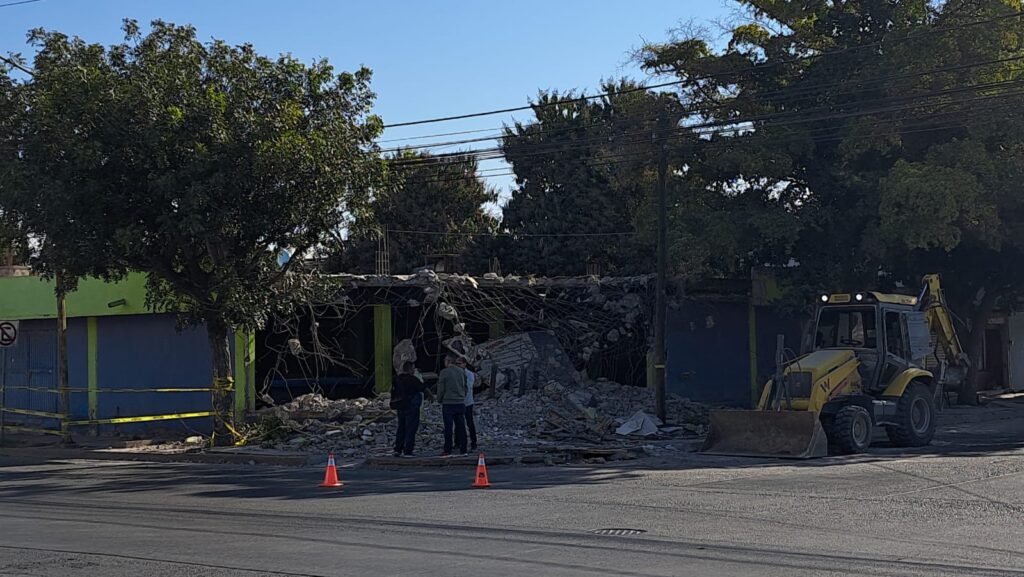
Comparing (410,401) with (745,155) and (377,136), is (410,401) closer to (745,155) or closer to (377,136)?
(377,136)

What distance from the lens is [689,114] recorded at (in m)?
28.9

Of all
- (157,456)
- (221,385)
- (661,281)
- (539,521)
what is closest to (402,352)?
(221,385)

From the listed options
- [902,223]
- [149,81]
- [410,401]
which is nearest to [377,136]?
[149,81]

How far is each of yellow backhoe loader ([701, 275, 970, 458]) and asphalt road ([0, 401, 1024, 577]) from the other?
1.04 meters

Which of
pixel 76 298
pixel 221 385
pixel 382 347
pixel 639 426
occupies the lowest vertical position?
pixel 639 426

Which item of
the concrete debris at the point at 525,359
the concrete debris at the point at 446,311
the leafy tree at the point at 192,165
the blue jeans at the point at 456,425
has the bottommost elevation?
the blue jeans at the point at 456,425

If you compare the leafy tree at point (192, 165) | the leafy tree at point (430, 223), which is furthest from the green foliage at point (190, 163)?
the leafy tree at point (430, 223)

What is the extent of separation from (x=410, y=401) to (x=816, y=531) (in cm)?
975

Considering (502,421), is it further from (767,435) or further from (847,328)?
(847,328)

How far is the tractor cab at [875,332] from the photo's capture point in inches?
846

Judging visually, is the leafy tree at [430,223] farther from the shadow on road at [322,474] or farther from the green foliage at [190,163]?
the shadow on road at [322,474]

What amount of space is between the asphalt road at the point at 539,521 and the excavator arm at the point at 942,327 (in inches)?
174

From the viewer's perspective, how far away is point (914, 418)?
72.0 feet

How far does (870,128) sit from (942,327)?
484 centimetres
